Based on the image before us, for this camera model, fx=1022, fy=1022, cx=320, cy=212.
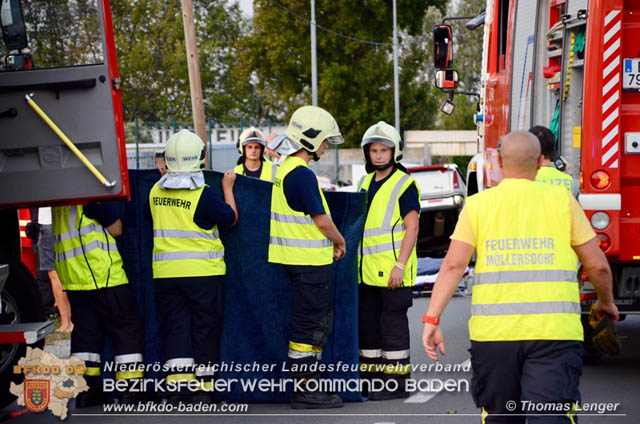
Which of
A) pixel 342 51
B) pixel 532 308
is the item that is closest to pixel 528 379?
pixel 532 308

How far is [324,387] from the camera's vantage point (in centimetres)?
705

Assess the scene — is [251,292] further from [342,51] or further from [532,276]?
[342,51]

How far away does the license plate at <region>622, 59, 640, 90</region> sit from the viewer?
293 inches

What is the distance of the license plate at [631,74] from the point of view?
7.44 metres

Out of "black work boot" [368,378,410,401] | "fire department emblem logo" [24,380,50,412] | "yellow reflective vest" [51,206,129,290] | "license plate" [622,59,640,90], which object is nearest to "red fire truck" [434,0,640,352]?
"license plate" [622,59,640,90]

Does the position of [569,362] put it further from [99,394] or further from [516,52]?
[516,52]

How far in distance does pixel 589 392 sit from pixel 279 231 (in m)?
2.57

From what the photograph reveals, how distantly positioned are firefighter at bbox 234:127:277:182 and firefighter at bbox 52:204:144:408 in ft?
9.67

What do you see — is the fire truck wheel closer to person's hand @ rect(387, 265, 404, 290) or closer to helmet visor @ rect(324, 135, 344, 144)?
person's hand @ rect(387, 265, 404, 290)

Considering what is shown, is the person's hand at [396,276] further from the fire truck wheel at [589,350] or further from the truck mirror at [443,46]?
the truck mirror at [443,46]

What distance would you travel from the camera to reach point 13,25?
21.7ft

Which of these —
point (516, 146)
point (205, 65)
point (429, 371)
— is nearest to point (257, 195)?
point (429, 371)

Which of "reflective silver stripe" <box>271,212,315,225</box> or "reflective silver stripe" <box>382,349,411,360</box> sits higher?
"reflective silver stripe" <box>271,212,315,225</box>

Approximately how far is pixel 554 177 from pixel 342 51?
39.6 m
